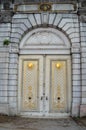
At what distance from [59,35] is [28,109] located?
3752 mm

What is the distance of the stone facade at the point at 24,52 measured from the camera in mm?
12523

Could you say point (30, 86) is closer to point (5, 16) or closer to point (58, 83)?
point (58, 83)

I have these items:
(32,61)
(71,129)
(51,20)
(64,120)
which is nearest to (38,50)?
(32,61)

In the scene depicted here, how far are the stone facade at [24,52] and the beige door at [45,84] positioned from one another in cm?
37

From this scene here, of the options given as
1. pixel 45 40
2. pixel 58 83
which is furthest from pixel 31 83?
pixel 45 40

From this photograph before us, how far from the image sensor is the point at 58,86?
42.3 feet

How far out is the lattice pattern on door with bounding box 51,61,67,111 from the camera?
12.8m

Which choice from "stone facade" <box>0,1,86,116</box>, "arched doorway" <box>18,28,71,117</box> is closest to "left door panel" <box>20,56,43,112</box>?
"arched doorway" <box>18,28,71,117</box>

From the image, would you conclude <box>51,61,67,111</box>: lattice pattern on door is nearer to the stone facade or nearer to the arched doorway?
the arched doorway

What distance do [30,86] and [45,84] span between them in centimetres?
70

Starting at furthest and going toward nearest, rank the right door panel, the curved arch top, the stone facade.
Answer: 1. the curved arch top
2. the right door panel
3. the stone facade

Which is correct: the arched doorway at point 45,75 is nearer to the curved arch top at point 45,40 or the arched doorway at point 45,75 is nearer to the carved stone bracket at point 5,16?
the curved arch top at point 45,40

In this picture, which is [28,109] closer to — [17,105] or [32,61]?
[17,105]

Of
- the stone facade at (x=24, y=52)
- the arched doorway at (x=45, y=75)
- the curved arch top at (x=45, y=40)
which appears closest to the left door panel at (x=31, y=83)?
the arched doorway at (x=45, y=75)
